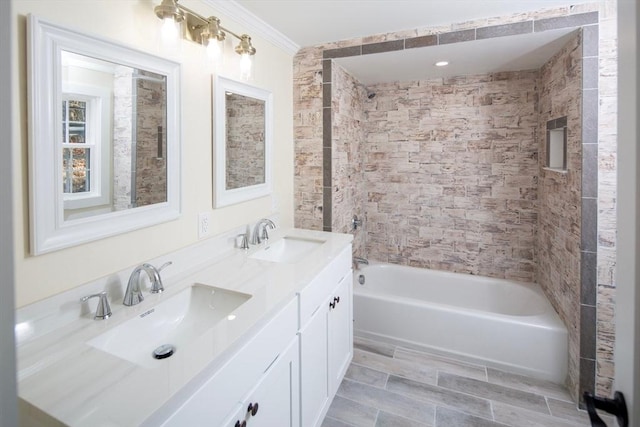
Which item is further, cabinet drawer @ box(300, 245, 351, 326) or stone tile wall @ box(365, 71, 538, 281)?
stone tile wall @ box(365, 71, 538, 281)

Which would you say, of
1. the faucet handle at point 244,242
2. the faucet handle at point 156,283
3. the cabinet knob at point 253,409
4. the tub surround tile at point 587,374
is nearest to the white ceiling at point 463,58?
the faucet handle at point 244,242

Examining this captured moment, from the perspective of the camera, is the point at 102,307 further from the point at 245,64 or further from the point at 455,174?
the point at 455,174

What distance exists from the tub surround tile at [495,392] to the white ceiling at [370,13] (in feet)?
7.82

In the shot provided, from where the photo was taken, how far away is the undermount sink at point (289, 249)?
7.18 ft

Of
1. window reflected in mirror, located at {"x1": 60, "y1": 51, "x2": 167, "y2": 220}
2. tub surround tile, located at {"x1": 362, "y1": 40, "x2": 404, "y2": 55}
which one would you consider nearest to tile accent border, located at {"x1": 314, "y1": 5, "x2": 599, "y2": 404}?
tub surround tile, located at {"x1": 362, "y1": 40, "x2": 404, "y2": 55}

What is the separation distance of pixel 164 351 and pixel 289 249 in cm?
122

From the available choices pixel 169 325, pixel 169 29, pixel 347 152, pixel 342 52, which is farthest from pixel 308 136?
pixel 169 325

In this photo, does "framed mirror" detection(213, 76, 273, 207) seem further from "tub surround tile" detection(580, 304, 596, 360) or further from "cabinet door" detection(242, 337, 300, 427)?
"tub surround tile" detection(580, 304, 596, 360)

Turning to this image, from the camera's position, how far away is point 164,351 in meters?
1.20

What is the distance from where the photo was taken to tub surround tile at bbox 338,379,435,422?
202 centimetres

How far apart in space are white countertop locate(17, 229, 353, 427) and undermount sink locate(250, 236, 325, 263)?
0.70 metres

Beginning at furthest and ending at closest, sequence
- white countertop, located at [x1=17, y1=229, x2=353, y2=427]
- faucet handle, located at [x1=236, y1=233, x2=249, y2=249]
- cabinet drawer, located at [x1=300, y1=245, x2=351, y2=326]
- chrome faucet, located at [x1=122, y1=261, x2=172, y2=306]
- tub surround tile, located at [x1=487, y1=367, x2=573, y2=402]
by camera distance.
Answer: tub surround tile, located at [x1=487, y1=367, x2=573, y2=402], faucet handle, located at [x1=236, y1=233, x2=249, y2=249], cabinet drawer, located at [x1=300, y1=245, x2=351, y2=326], chrome faucet, located at [x1=122, y1=261, x2=172, y2=306], white countertop, located at [x1=17, y1=229, x2=353, y2=427]

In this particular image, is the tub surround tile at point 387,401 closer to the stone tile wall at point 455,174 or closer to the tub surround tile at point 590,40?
the stone tile wall at point 455,174

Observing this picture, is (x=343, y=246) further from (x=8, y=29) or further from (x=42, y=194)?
(x=8, y=29)
